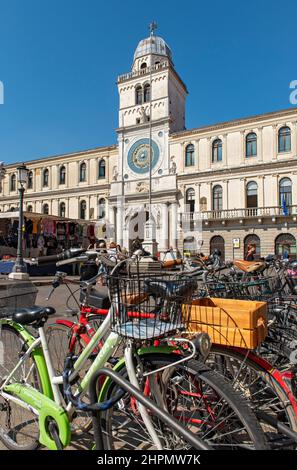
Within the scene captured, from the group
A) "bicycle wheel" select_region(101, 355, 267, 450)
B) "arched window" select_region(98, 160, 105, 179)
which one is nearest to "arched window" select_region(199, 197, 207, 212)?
"arched window" select_region(98, 160, 105, 179)

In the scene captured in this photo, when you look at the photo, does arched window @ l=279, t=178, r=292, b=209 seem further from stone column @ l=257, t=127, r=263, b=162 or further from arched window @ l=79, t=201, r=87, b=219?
arched window @ l=79, t=201, r=87, b=219

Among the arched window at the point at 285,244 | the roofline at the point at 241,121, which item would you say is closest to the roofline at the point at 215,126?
the roofline at the point at 241,121

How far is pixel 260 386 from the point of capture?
83.4 inches

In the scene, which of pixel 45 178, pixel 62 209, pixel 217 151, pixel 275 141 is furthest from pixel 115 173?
pixel 275 141

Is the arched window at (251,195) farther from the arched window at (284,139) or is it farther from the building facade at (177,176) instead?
the arched window at (284,139)

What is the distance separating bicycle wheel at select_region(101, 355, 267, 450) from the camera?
1.58 metres

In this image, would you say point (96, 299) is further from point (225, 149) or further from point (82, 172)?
point (82, 172)

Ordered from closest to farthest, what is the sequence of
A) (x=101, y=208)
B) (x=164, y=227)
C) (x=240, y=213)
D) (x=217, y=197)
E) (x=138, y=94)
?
(x=240, y=213), (x=217, y=197), (x=164, y=227), (x=138, y=94), (x=101, y=208)

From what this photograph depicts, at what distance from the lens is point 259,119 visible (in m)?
29.9

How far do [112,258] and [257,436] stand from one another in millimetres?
1411

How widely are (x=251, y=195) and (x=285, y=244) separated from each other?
18.5ft

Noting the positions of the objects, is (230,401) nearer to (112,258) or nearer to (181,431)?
(181,431)
